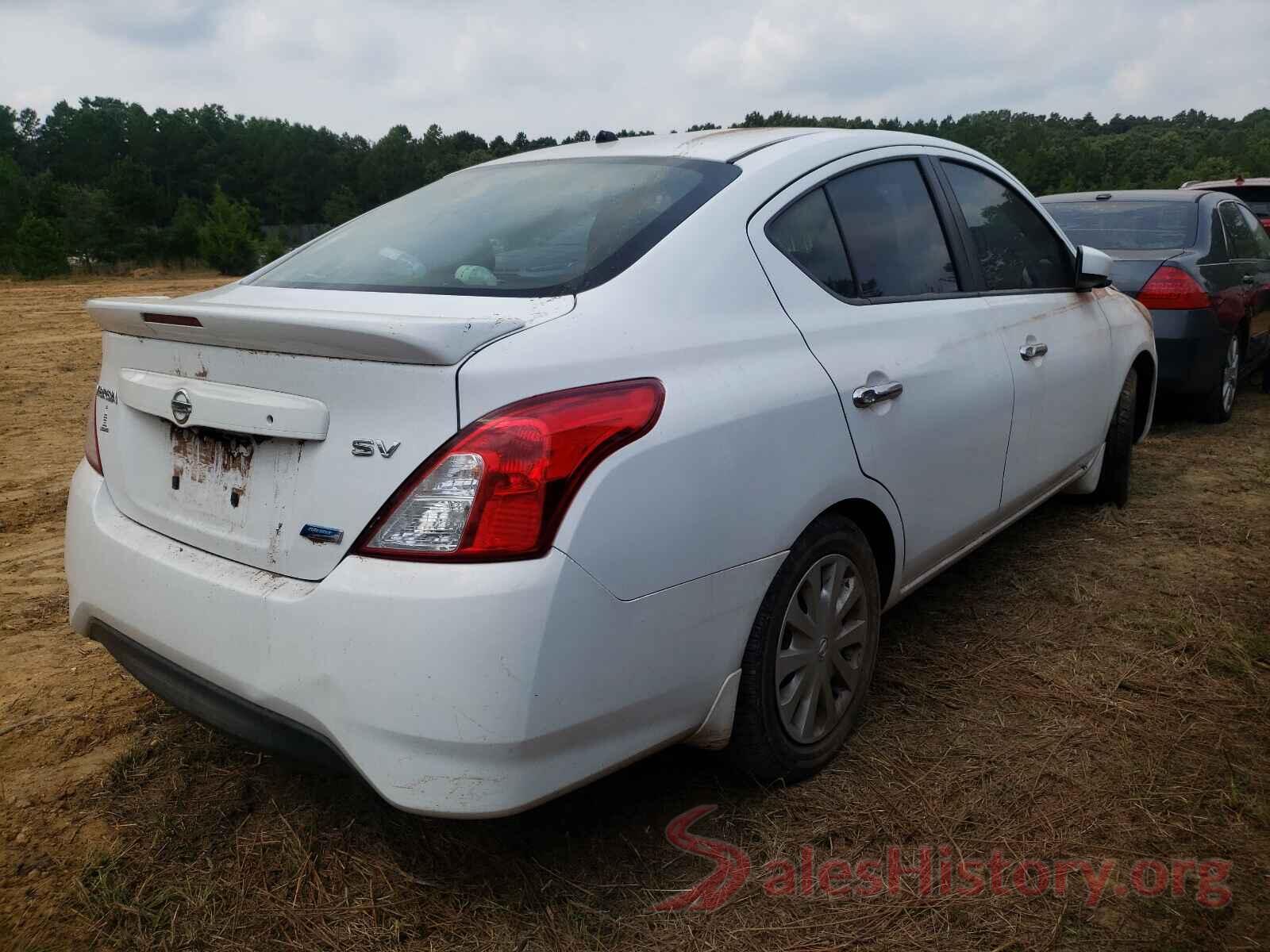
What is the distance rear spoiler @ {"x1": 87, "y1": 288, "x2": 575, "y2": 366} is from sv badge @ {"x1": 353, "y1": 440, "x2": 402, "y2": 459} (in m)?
0.15

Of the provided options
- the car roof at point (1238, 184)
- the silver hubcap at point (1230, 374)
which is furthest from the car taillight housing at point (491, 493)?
the car roof at point (1238, 184)

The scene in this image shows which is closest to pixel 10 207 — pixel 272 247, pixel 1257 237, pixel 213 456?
pixel 272 247

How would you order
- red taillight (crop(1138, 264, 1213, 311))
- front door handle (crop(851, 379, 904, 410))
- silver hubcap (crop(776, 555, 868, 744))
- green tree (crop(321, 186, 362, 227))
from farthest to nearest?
green tree (crop(321, 186, 362, 227)) → red taillight (crop(1138, 264, 1213, 311)) → front door handle (crop(851, 379, 904, 410)) → silver hubcap (crop(776, 555, 868, 744))

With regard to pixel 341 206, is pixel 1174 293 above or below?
below

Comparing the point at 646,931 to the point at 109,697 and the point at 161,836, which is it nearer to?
the point at 161,836

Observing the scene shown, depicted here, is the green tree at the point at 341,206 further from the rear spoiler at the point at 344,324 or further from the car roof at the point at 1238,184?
the rear spoiler at the point at 344,324

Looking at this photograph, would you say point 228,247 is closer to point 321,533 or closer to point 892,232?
point 892,232

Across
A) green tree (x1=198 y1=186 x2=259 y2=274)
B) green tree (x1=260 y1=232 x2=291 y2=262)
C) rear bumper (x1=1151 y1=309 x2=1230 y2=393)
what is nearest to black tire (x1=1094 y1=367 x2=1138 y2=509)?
rear bumper (x1=1151 y1=309 x2=1230 y2=393)

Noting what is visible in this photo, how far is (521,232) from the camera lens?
94.4 inches

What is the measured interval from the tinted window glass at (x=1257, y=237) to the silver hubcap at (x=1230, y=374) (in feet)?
3.05

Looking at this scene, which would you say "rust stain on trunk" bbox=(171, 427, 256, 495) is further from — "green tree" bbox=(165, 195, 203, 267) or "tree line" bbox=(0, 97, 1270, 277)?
"green tree" bbox=(165, 195, 203, 267)

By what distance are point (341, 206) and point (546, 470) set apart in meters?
78.8

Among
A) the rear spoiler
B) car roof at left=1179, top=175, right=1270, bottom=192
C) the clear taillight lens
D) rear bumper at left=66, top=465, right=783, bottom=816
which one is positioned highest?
car roof at left=1179, top=175, right=1270, bottom=192

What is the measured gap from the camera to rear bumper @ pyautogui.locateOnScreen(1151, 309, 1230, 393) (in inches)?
227
